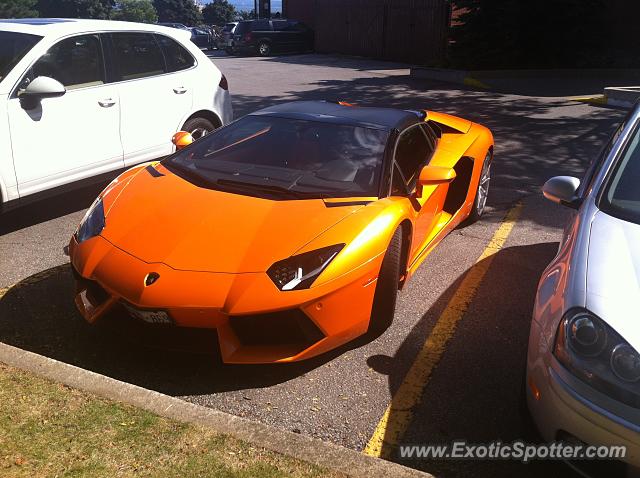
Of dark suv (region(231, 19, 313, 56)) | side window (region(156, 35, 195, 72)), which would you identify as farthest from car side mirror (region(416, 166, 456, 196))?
dark suv (region(231, 19, 313, 56))

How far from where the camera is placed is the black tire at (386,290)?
363 cm

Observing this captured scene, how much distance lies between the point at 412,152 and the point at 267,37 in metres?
24.0

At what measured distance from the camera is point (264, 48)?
2731 cm

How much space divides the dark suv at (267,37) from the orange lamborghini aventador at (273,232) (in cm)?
2332

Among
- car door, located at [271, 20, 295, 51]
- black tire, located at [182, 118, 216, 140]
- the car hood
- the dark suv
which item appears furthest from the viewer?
car door, located at [271, 20, 295, 51]

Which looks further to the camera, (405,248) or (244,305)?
(405,248)

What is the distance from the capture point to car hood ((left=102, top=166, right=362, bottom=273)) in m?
3.37

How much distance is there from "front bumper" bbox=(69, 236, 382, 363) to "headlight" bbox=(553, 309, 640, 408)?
3.77ft

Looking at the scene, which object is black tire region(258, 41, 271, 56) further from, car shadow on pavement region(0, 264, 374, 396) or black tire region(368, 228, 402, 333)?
black tire region(368, 228, 402, 333)

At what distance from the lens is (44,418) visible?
9.36 feet

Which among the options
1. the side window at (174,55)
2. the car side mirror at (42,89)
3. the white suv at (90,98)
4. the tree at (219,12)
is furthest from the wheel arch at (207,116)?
the tree at (219,12)

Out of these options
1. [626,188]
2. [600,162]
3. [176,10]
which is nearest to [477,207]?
[600,162]

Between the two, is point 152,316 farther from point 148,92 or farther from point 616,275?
point 148,92

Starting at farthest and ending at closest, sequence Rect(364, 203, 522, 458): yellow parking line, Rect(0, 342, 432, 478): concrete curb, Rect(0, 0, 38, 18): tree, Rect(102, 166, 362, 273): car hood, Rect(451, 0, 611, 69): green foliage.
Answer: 1. Rect(0, 0, 38, 18): tree
2. Rect(451, 0, 611, 69): green foliage
3. Rect(102, 166, 362, 273): car hood
4. Rect(364, 203, 522, 458): yellow parking line
5. Rect(0, 342, 432, 478): concrete curb
